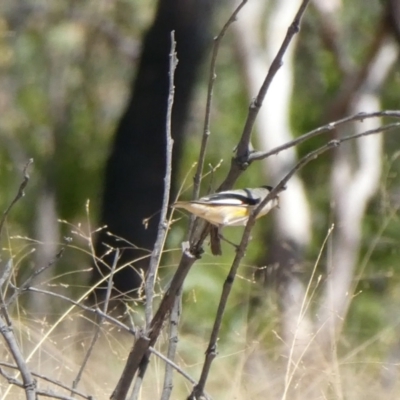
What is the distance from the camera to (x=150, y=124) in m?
5.99

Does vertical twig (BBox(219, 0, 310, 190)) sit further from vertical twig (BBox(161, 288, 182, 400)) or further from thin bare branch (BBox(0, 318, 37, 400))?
thin bare branch (BBox(0, 318, 37, 400))

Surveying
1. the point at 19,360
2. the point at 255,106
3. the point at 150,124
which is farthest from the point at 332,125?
the point at 150,124

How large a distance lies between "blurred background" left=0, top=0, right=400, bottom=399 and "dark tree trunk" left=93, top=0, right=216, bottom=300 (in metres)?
0.01

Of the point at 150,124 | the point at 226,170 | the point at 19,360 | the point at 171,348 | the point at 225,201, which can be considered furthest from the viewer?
the point at 226,170

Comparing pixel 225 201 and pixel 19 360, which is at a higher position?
pixel 225 201

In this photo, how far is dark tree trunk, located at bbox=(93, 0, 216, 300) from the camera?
5.93 m

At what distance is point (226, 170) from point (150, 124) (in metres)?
3.99

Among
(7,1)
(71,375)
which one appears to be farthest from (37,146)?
(71,375)

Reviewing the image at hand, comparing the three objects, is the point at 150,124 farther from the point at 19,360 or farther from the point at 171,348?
the point at 19,360

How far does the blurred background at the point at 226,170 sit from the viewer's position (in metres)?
3.45

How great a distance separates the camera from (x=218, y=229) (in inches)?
75.8

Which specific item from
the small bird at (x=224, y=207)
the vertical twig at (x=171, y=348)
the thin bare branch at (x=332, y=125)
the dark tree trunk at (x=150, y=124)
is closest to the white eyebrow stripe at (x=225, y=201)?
the small bird at (x=224, y=207)

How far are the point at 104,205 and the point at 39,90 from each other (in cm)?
739

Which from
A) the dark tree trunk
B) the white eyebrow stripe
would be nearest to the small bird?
the white eyebrow stripe
